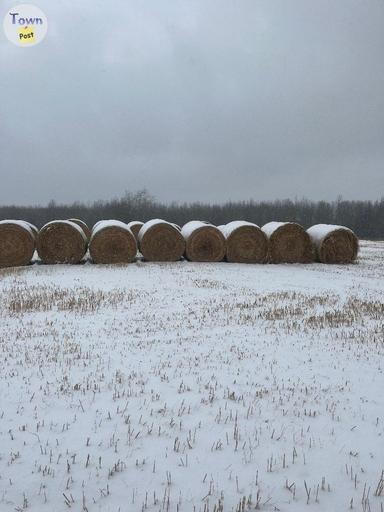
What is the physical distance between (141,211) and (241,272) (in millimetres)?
63379

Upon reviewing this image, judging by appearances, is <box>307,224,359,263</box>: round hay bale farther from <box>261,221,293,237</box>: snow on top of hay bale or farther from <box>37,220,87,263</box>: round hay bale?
<box>37,220,87,263</box>: round hay bale

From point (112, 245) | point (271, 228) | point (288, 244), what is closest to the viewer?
point (112, 245)

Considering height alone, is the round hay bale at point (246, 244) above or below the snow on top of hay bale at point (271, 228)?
below

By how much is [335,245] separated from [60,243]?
503 inches

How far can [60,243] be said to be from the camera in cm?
1812

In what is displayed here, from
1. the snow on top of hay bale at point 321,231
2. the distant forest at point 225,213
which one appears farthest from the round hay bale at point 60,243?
the distant forest at point 225,213

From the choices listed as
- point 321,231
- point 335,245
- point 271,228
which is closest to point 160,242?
point 271,228

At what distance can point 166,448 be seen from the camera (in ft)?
12.3

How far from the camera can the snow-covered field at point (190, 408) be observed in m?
3.21

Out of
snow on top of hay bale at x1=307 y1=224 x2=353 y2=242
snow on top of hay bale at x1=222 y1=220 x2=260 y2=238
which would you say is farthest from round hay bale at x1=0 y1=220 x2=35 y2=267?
snow on top of hay bale at x1=307 y1=224 x2=353 y2=242

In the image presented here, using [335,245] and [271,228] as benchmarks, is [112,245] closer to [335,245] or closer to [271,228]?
[271,228]

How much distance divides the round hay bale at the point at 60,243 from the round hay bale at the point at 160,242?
9.42 ft

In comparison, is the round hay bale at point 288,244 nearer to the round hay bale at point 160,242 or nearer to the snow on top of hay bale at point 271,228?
the snow on top of hay bale at point 271,228

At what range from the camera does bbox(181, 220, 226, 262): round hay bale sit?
19.6 metres
